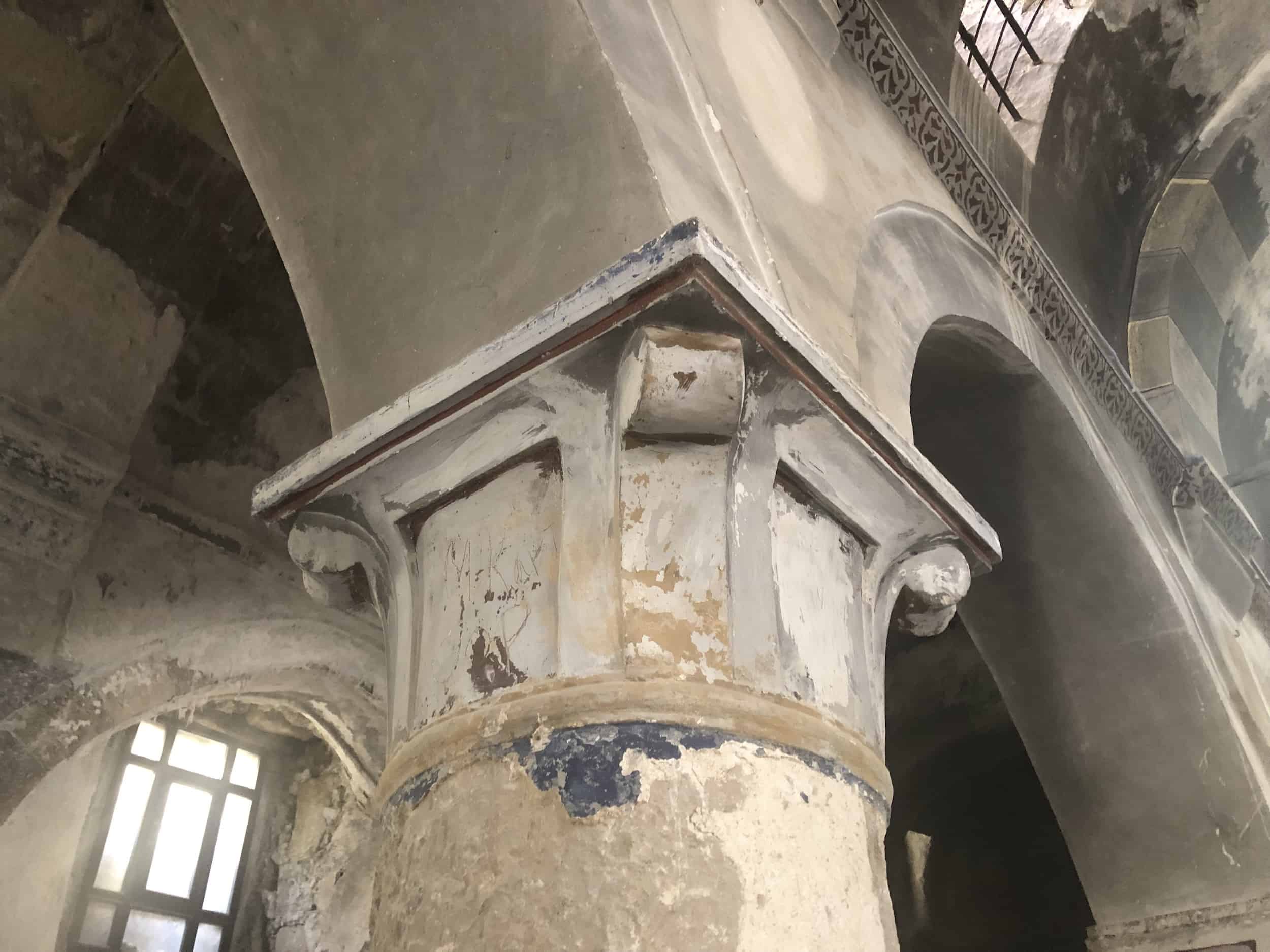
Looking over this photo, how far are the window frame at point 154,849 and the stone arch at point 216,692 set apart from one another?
23 centimetres

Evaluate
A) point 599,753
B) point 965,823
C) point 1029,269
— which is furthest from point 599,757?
point 965,823

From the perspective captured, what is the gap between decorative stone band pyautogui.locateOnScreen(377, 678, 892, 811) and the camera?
1153mm

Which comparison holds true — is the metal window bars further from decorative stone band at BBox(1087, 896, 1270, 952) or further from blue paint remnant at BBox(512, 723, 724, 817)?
blue paint remnant at BBox(512, 723, 724, 817)

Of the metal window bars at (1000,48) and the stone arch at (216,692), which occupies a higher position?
the metal window bars at (1000,48)

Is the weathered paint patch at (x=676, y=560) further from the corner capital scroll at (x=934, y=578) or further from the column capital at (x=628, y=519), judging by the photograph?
the corner capital scroll at (x=934, y=578)

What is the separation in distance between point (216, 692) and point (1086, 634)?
2.65 m

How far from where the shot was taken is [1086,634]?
3.13 m

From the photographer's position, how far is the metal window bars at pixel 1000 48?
389 cm

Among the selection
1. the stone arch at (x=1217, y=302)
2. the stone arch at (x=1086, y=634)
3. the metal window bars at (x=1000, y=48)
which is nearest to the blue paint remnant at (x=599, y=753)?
the stone arch at (x=1086, y=634)

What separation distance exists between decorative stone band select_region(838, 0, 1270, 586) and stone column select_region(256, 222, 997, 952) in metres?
1.77

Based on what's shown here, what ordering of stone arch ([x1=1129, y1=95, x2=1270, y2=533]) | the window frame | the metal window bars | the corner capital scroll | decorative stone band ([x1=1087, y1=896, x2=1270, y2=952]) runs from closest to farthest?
1. the corner capital scroll
2. decorative stone band ([x1=1087, y1=896, x2=1270, y2=952])
3. the window frame
4. the metal window bars
5. stone arch ([x1=1129, y1=95, x2=1270, y2=533])

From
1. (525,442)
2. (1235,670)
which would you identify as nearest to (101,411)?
(525,442)

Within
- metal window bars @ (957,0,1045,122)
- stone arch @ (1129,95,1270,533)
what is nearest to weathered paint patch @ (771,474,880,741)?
metal window bars @ (957,0,1045,122)

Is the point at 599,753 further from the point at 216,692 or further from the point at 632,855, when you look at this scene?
the point at 216,692
